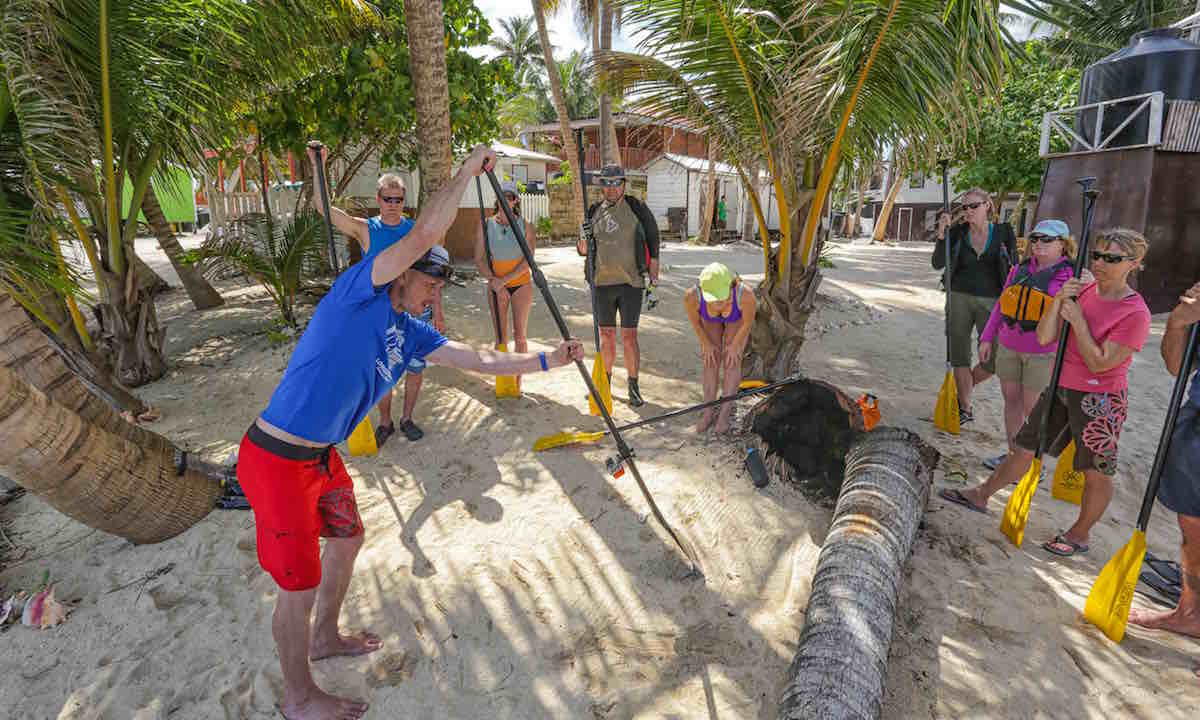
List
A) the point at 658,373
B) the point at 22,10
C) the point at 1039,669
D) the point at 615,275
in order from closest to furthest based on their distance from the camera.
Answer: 1. the point at 1039,669
2. the point at 22,10
3. the point at 615,275
4. the point at 658,373

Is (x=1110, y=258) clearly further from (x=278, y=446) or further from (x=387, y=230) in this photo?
(x=387, y=230)

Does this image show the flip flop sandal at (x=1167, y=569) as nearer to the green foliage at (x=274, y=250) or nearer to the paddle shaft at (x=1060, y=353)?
the paddle shaft at (x=1060, y=353)

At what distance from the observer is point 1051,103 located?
13.9 metres

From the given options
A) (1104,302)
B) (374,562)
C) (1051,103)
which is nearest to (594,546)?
(374,562)

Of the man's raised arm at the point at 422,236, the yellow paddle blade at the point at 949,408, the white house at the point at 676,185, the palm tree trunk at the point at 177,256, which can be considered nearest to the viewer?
the man's raised arm at the point at 422,236

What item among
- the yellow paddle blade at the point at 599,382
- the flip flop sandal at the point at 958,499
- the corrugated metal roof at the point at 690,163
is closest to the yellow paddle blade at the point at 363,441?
the yellow paddle blade at the point at 599,382

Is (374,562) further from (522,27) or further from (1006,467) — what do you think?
(522,27)

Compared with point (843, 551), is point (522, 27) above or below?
above

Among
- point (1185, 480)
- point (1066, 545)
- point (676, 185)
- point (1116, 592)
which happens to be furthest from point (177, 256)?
point (676, 185)

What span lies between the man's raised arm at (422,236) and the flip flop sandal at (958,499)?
10.7 ft

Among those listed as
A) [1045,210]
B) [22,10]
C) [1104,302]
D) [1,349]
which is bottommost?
[1,349]

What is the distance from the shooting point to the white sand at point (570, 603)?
93.4 inches

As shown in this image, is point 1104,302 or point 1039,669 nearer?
point 1039,669

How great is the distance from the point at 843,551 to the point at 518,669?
5.02 ft
